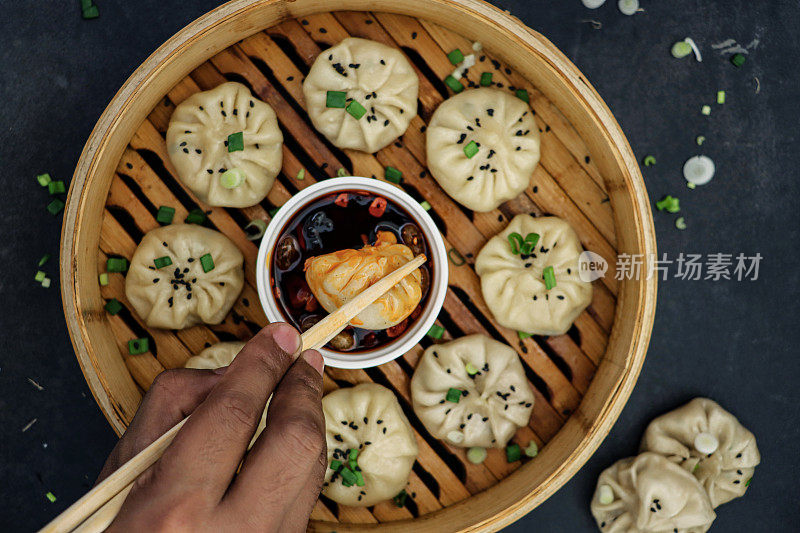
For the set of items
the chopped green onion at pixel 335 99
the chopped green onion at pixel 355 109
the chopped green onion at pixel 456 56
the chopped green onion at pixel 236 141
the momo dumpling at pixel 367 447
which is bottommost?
the momo dumpling at pixel 367 447

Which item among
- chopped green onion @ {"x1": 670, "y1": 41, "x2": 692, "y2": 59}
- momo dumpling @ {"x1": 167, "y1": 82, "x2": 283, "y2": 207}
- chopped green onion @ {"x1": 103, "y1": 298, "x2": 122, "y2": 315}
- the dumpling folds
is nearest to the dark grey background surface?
chopped green onion @ {"x1": 670, "y1": 41, "x2": 692, "y2": 59}

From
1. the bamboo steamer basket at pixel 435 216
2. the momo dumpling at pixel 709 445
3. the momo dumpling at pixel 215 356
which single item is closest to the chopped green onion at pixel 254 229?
the bamboo steamer basket at pixel 435 216

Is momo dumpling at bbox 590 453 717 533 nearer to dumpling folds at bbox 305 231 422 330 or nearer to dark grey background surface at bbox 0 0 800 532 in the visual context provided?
dark grey background surface at bbox 0 0 800 532

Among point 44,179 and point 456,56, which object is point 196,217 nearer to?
point 44,179

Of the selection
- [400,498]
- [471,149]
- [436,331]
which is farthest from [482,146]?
[400,498]

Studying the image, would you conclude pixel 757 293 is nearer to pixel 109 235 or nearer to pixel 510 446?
pixel 510 446

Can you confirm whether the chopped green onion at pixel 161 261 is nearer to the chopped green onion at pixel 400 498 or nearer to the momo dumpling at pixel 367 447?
the momo dumpling at pixel 367 447
